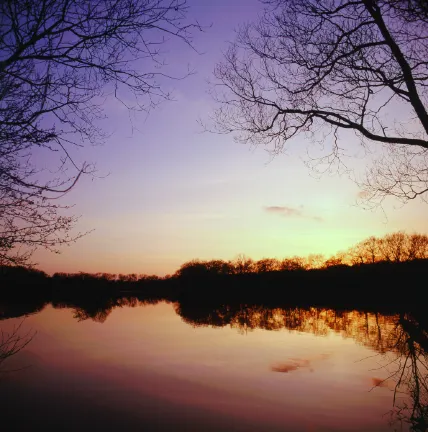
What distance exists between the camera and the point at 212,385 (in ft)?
28.4

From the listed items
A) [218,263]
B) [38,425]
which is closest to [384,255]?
[218,263]

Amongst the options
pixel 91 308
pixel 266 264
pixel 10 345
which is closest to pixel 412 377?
pixel 10 345

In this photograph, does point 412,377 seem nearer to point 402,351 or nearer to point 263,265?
point 402,351

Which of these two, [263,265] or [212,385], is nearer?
[212,385]

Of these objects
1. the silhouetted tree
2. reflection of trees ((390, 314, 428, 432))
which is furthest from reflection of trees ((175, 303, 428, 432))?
the silhouetted tree

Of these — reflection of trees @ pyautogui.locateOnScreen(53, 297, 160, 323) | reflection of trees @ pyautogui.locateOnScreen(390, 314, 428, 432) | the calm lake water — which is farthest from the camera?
reflection of trees @ pyautogui.locateOnScreen(53, 297, 160, 323)

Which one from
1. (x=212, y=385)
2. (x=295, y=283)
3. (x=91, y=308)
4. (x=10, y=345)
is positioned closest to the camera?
(x=212, y=385)

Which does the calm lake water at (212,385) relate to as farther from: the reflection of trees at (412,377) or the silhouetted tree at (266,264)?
the silhouetted tree at (266,264)

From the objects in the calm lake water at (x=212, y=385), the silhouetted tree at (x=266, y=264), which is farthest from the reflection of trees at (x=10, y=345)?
the silhouetted tree at (x=266, y=264)

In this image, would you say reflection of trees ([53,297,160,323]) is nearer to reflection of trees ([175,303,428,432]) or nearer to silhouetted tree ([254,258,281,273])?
reflection of trees ([175,303,428,432])

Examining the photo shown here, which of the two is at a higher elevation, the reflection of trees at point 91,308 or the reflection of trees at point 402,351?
the reflection of trees at point 402,351

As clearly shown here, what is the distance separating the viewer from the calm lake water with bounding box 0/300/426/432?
6422 mm

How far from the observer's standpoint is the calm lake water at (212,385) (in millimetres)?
6422

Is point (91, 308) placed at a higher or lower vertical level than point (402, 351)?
lower
